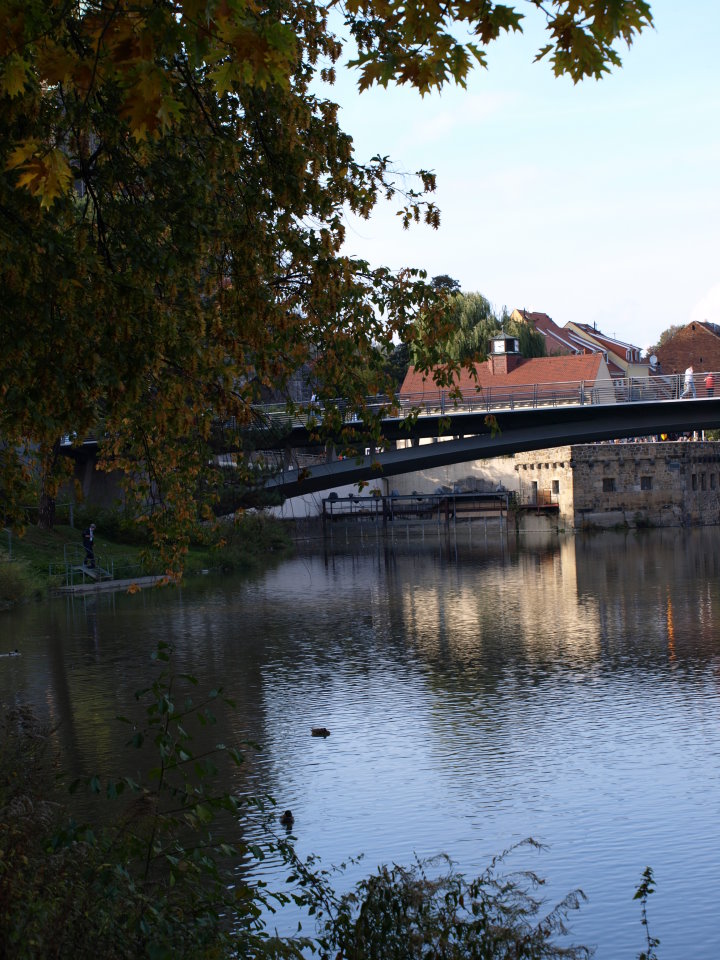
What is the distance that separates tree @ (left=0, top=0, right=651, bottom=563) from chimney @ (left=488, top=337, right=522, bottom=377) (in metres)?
60.7

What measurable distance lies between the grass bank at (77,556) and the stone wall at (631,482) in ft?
73.6

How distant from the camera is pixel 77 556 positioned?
37.3 m

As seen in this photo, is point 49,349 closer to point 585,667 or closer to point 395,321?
point 395,321

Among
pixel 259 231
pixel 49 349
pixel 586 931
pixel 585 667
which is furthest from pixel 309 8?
pixel 585 667

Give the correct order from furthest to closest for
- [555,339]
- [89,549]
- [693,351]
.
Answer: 1. [555,339]
2. [693,351]
3. [89,549]

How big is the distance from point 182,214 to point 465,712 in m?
10.1

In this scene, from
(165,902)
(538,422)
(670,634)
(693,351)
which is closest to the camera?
(165,902)

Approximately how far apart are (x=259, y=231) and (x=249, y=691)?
11.3 meters

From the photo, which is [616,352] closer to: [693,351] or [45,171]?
[693,351]

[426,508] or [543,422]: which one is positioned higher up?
[543,422]

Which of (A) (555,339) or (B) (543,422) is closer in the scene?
(B) (543,422)

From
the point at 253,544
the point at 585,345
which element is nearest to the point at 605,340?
the point at 585,345

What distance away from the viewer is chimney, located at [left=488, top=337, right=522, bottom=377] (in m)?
69.4

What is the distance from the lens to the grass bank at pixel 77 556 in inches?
1220
